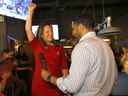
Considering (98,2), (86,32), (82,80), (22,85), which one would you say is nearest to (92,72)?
(82,80)

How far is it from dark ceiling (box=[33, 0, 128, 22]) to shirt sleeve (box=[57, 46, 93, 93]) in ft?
29.1

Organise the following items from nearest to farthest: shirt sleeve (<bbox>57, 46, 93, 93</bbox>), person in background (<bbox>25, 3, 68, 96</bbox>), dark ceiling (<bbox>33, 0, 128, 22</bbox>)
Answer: shirt sleeve (<bbox>57, 46, 93, 93</bbox>) < person in background (<bbox>25, 3, 68, 96</bbox>) < dark ceiling (<bbox>33, 0, 128, 22</bbox>)

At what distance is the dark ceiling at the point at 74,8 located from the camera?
12.2 m

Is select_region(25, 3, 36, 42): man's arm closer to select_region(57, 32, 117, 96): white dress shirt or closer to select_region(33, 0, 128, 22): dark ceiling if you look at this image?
select_region(57, 32, 117, 96): white dress shirt

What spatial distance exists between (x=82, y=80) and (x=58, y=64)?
0.88 meters

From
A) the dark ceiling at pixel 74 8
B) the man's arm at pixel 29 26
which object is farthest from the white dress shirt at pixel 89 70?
the dark ceiling at pixel 74 8

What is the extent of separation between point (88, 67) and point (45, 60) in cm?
82

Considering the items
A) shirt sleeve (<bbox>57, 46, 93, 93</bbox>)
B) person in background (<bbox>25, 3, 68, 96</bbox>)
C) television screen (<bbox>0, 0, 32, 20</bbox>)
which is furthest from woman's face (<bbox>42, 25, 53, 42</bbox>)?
shirt sleeve (<bbox>57, 46, 93, 93</bbox>)

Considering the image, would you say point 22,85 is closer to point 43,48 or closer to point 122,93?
point 43,48

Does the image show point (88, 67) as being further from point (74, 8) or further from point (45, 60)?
point (74, 8)

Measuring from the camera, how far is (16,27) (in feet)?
33.4

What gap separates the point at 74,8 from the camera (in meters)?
12.7

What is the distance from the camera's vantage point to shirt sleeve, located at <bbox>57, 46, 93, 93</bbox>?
10.1ft

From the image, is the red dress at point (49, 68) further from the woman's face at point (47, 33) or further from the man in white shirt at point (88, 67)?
the man in white shirt at point (88, 67)
